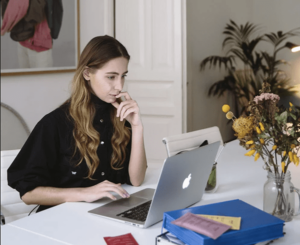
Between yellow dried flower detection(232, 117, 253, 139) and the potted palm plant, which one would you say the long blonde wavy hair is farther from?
the potted palm plant

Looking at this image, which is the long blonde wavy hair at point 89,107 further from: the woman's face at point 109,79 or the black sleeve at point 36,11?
the black sleeve at point 36,11

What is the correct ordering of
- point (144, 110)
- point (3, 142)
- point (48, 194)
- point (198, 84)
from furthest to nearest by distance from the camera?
1. point (198, 84)
2. point (144, 110)
3. point (3, 142)
4. point (48, 194)

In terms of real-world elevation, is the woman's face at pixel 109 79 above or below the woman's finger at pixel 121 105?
above

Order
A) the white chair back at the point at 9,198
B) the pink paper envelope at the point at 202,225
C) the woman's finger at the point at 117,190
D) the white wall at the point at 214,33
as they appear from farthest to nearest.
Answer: the white wall at the point at 214,33
the white chair back at the point at 9,198
the woman's finger at the point at 117,190
the pink paper envelope at the point at 202,225

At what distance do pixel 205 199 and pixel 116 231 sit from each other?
43cm

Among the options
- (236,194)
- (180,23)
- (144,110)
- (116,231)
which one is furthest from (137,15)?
(116,231)

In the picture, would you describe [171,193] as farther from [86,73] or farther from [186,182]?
[86,73]

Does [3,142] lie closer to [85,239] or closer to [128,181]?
[128,181]

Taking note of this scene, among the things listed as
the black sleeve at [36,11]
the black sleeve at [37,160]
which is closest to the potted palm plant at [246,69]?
the black sleeve at [36,11]

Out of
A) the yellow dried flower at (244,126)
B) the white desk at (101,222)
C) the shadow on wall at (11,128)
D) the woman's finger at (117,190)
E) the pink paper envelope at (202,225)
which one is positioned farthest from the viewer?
the shadow on wall at (11,128)

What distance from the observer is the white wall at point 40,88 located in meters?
3.38

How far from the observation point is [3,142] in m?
3.40

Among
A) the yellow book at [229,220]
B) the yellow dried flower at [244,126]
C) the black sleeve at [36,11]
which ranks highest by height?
the black sleeve at [36,11]

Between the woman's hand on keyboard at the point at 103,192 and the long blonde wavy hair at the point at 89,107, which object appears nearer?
the woman's hand on keyboard at the point at 103,192
